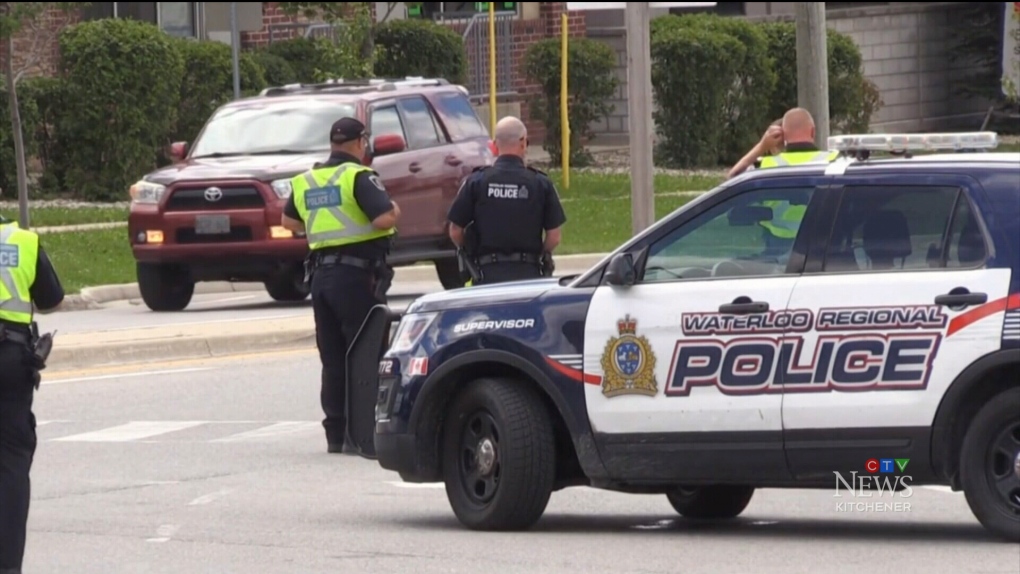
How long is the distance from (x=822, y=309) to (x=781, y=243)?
16.1 inches

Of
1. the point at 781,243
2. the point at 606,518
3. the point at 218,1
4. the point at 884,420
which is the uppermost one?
the point at 218,1

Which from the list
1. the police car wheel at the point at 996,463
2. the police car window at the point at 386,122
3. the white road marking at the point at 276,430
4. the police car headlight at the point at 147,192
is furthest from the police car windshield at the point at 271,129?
the police car wheel at the point at 996,463

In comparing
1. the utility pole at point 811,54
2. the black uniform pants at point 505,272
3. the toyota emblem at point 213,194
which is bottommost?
the black uniform pants at point 505,272

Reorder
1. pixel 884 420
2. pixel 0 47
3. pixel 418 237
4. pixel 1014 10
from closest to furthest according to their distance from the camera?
pixel 884 420, pixel 418 237, pixel 0 47, pixel 1014 10

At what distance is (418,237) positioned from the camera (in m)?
19.8

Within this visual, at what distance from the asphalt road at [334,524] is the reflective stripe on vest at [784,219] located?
130 centimetres

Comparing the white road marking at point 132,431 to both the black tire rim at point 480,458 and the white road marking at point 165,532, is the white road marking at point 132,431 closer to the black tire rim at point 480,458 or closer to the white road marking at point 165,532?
the white road marking at point 165,532

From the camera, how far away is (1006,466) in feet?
27.7

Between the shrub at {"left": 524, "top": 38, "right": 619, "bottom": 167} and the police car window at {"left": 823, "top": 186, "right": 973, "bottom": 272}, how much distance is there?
24.7 m

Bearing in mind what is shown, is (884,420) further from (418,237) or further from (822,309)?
(418,237)

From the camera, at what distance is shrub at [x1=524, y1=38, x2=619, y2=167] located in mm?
33531

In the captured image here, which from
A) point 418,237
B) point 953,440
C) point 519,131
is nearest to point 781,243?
point 953,440

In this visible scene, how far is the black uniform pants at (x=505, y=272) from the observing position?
11.7m

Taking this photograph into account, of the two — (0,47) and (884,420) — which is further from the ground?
(0,47)
